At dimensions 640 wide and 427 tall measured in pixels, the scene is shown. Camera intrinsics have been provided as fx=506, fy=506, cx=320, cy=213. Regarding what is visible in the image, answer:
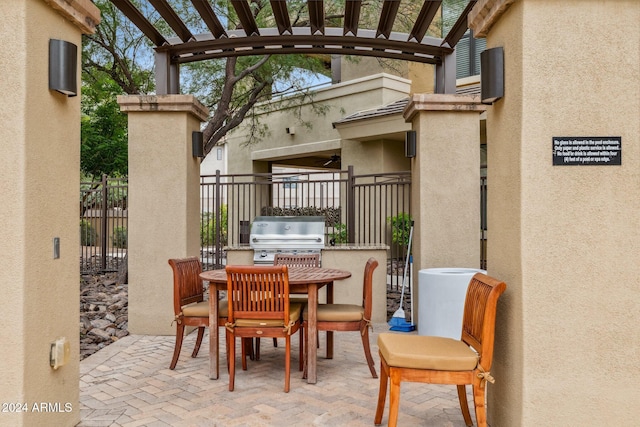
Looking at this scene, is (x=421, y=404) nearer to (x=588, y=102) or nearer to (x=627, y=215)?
(x=627, y=215)

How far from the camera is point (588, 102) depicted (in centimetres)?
280

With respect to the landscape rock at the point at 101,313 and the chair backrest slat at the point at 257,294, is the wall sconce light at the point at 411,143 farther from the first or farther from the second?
the landscape rock at the point at 101,313

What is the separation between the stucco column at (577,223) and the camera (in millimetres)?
2750

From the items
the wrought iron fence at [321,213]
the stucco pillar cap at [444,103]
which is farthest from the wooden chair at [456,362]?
the wrought iron fence at [321,213]

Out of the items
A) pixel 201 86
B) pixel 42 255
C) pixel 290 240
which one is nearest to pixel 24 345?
pixel 42 255

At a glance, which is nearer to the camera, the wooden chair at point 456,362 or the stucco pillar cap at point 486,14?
the wooden chair at point 456,362

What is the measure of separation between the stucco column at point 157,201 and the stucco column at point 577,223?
4132mm

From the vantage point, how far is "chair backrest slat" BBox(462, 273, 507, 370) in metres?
2.84

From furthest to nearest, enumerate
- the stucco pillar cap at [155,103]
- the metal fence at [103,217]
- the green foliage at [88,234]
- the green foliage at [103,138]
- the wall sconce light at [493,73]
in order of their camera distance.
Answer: the green foliage at [103,138], the green foliage at [88,234], the metal fence at [103,217], the stucco pillar cap at [155,103], the wall sconce light at [493,73]

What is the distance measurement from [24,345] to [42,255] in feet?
1.67

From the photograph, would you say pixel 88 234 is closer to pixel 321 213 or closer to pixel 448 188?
pixel 321 213

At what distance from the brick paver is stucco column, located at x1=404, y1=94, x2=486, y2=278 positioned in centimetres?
167

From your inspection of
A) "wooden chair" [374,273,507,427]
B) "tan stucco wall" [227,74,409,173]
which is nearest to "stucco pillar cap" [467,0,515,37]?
"wooden chair" [374,273,507,427]

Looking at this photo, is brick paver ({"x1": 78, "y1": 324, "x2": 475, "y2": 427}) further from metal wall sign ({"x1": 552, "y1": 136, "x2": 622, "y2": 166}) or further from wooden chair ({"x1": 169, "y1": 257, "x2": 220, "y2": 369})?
metal wall sign ({"x1": 552, "y1": 136, "x2": 622, "y2": 166})
